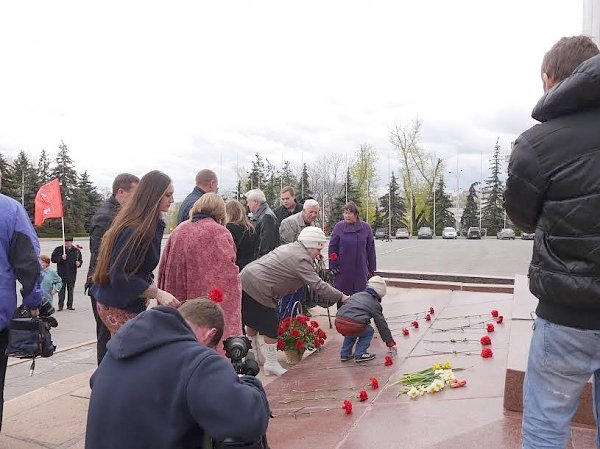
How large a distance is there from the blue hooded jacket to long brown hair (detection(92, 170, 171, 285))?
1.72 ft

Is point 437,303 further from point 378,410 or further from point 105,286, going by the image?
point 105,286

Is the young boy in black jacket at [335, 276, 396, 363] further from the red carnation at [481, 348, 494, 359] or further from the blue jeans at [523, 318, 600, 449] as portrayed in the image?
the blue jeans at [523, 318, 600, 449]

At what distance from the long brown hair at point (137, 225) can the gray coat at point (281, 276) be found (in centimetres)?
187

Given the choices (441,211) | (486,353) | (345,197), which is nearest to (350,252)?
(486,353)

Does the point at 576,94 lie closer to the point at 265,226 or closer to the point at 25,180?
the point at 265,226

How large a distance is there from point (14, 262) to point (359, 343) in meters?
2.98

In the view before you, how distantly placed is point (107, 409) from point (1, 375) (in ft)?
7.48

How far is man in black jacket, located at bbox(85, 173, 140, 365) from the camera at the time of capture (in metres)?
4.04

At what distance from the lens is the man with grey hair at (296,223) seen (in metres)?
6.86

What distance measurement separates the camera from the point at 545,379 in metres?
1.86

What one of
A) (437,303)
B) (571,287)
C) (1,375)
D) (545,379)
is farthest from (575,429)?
(437,303)

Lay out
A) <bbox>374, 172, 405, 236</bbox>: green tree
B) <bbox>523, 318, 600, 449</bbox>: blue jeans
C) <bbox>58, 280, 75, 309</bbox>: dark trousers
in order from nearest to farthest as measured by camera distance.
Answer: <bbox>523, 318, 600, 449</bbox>: blue jeans, <bbox>58, 280, 75, 309</bbox>: dark trousers, <bbox>374, 172, 405, 236</bbox>: green tree

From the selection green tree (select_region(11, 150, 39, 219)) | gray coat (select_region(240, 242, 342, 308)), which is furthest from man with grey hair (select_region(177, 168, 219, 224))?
green tree (select_region(11, 150, 39, 219))

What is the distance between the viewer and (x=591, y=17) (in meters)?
10.6
